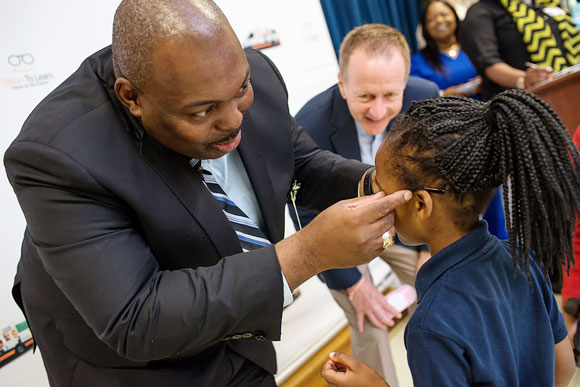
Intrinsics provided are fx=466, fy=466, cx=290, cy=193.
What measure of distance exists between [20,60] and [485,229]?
1.52m

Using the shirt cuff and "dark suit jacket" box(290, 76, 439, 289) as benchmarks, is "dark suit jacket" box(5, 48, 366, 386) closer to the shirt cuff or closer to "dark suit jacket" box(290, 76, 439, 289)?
the shirt cuff

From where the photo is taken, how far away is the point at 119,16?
874mm

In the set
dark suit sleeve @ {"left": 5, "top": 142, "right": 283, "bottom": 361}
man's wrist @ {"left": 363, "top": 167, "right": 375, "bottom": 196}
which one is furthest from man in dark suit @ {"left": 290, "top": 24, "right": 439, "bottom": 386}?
dark suit sleeve @ {"left": 5, "top": 142, "right": 283, "bottom": 361}

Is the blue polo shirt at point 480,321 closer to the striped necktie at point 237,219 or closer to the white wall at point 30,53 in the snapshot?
the striped necktie at point 237,219

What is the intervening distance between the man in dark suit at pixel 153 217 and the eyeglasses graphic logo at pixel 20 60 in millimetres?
675

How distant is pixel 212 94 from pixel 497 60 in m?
2.52

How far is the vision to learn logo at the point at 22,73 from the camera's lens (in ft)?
5.02

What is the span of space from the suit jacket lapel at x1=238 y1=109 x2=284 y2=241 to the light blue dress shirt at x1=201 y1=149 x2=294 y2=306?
0.03m

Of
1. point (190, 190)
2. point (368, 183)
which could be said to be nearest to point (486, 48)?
point (368, 183)

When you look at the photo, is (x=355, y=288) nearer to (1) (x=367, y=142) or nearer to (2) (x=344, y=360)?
(1) (x=367, y=142)

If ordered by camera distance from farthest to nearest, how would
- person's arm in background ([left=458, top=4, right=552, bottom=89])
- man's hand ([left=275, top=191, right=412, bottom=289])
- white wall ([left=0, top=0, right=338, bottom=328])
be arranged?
person's arm in background ([left=458, top=4, right=552, bottom=89]) < white wall ([left=0, top=0, right=338, bottom=328]) < man's hand ([left=275, top=191, right=412, bottom=289])

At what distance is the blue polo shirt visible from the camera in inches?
33.6

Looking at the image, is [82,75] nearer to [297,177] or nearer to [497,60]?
[297,177]

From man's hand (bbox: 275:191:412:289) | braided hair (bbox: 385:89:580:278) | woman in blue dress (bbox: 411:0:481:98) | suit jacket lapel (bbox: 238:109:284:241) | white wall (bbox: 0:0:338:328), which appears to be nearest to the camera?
braided hair (bbox: 385:89:580:278)
